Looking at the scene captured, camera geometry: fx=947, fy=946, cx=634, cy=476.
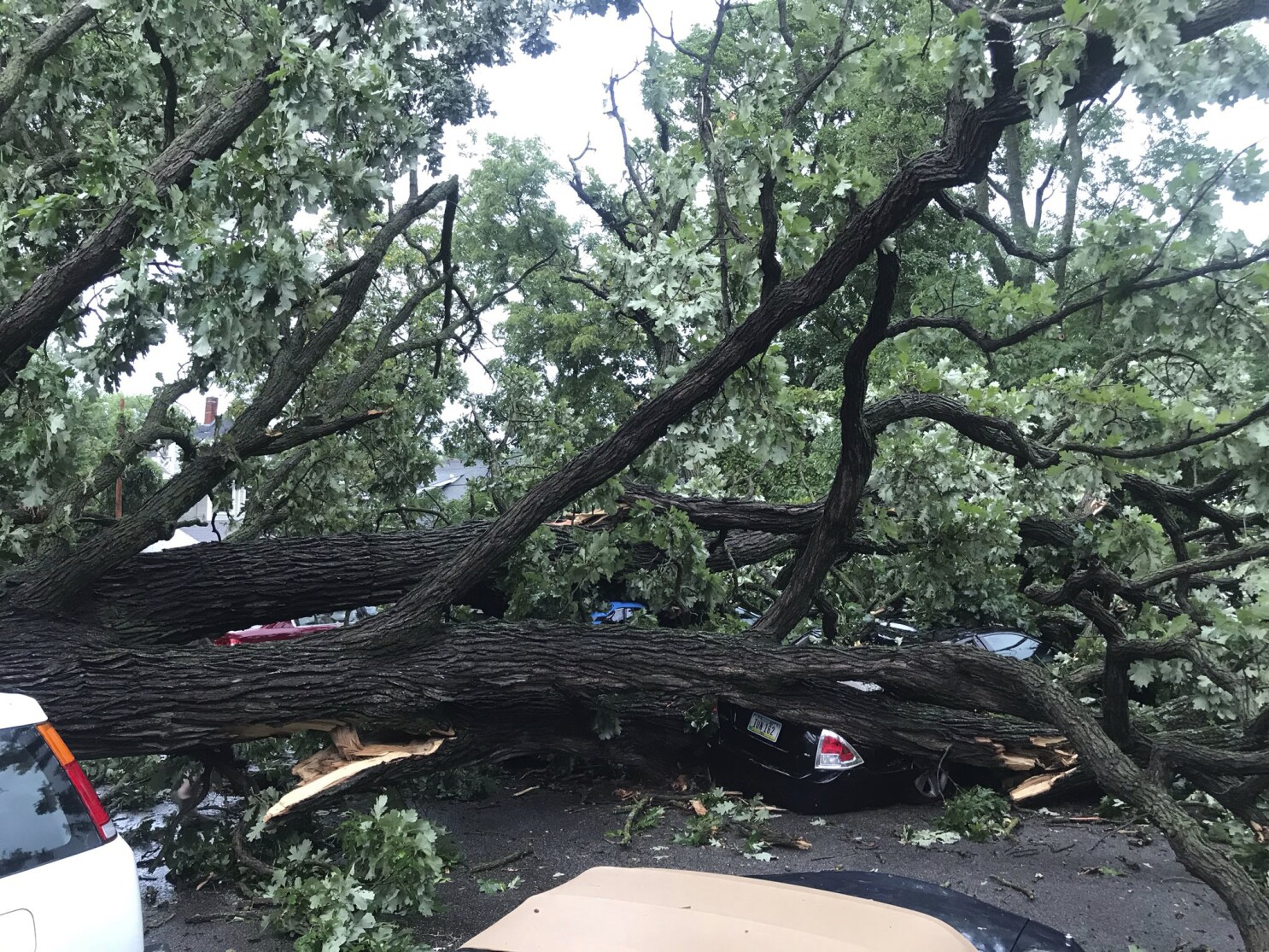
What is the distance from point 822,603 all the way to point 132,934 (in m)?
5.74

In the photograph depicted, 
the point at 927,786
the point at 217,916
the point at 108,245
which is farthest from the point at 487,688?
the point at 927,786

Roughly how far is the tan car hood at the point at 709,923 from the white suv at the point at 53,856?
143 centimetres

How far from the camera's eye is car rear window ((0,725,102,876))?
2938 millimetres

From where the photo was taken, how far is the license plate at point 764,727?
6652 mm

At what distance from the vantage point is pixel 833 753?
21.6 ft

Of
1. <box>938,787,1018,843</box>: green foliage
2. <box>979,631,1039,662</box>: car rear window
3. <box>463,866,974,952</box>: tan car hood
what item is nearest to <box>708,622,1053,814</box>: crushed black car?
<box>938,787,1018,843</box>: green foliage

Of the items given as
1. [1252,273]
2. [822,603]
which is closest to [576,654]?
[822,603]

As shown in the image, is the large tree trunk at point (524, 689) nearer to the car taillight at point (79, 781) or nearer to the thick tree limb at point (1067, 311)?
the thick tree limb at point (1067, 311)

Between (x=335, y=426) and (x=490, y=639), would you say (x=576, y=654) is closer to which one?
(x=490, y=639)

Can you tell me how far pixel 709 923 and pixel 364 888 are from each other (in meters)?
2.96

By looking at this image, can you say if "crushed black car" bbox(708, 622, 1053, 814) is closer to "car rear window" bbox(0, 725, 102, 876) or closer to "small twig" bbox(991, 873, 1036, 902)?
"small twig" bbox(991, 873, 1036, 902)

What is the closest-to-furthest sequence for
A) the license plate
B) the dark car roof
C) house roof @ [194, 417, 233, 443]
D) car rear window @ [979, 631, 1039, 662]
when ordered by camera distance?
the dark car roof < the license plate < house roof @ [194, 417, 233, 443] < car rear window @ [979, 631, 1039, 662]

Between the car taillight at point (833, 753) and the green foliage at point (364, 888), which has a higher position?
the car taillight at point (833, 753)

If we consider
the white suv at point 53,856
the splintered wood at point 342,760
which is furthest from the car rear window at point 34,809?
the splintered wood at point 342,760
